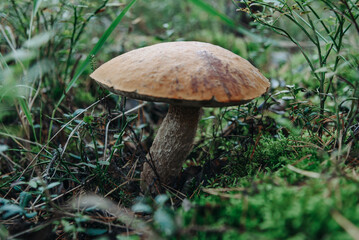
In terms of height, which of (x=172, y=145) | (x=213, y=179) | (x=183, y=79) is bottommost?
(x=213, y=179)

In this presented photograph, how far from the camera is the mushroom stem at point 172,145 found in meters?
1.48

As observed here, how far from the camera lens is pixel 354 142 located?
1315 mm

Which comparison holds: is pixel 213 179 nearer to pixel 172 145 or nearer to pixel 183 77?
pixel 172 145

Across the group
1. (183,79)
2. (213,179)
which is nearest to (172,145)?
(213,179)

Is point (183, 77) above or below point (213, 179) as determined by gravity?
above

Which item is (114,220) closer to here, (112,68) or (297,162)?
(112,68)

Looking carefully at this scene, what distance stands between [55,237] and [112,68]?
93 centimetres

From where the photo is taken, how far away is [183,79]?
1.14m

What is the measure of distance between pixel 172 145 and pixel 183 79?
1.77ft

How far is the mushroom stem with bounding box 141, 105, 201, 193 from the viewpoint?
1.48 m

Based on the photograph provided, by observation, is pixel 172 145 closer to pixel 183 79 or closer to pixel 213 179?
pixel 213 179

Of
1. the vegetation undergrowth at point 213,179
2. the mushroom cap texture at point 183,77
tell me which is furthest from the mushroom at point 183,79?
the vegetation undergrowth at point 213,179

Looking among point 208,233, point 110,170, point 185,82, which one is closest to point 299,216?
point 208,233

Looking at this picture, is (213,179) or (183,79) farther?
(213,179)
